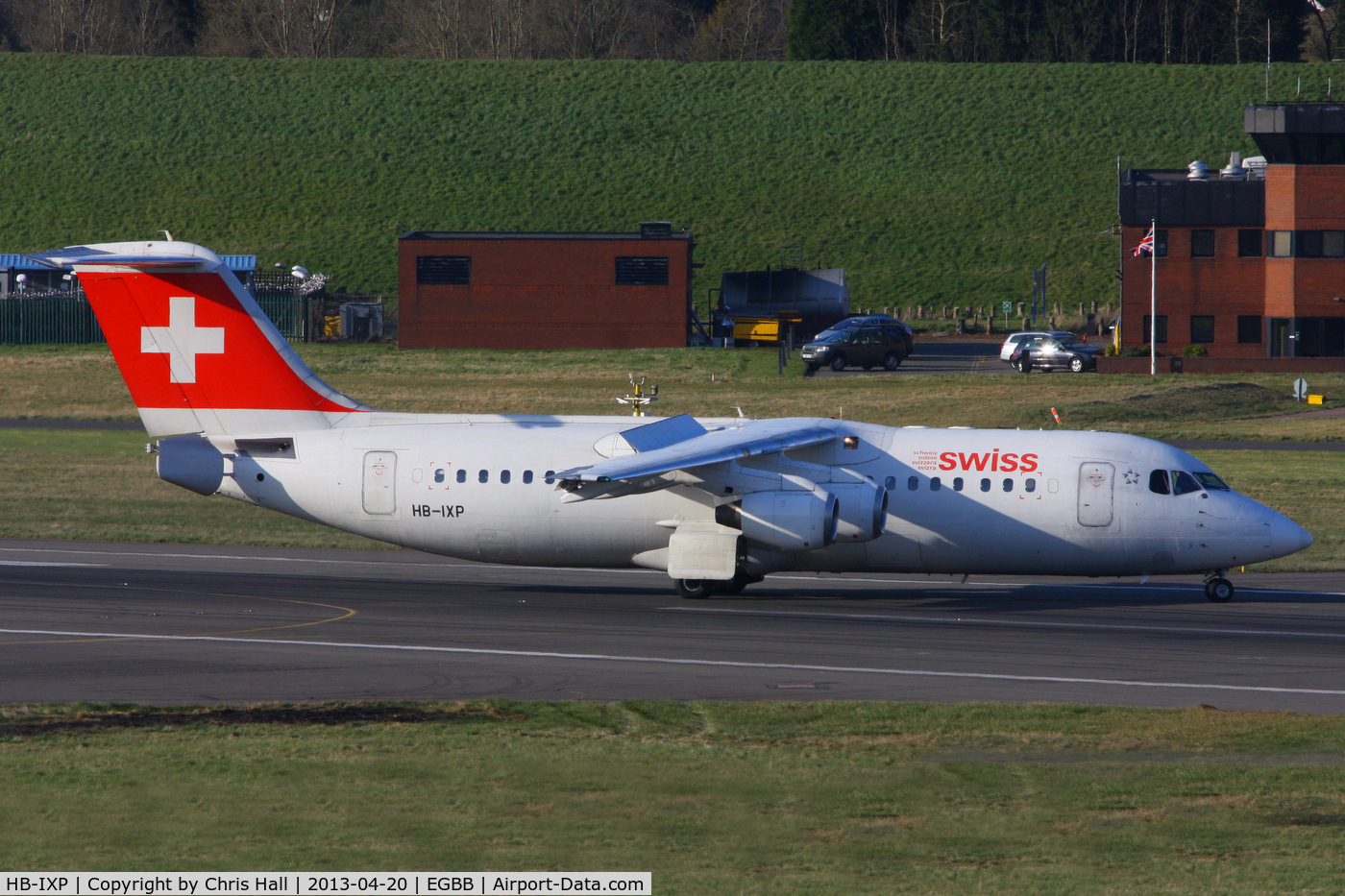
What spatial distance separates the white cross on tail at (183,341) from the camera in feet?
92.4

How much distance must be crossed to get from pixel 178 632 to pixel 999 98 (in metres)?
104

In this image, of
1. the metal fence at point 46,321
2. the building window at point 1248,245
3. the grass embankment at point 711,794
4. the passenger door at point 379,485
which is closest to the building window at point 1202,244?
the building window at point 1248,245

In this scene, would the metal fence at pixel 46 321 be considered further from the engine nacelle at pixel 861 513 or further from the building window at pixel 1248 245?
the engine nacelle at pixel 861 513

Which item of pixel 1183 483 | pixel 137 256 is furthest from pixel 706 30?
pixel 1183 483

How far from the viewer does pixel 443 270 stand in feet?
256

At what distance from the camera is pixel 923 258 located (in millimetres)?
100500

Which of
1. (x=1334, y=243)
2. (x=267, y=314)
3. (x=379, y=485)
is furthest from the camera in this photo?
(x=267, y=314)

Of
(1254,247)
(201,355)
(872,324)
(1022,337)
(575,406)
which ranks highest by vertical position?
(1254,247)

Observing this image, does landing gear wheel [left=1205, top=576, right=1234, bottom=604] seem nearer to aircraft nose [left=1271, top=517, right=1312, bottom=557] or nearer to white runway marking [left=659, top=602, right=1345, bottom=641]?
aircraft nose [left=1271, top=517, right=1312, bottom=557]

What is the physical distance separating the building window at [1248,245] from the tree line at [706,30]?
6317cm

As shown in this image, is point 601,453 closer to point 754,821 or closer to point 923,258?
point 754,821

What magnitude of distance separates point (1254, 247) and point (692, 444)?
179 ft

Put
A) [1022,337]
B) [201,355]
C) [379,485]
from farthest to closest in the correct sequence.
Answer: [1022,337]
[201,355]
[379,485]

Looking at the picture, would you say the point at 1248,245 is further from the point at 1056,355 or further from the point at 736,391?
the point at 736,391
